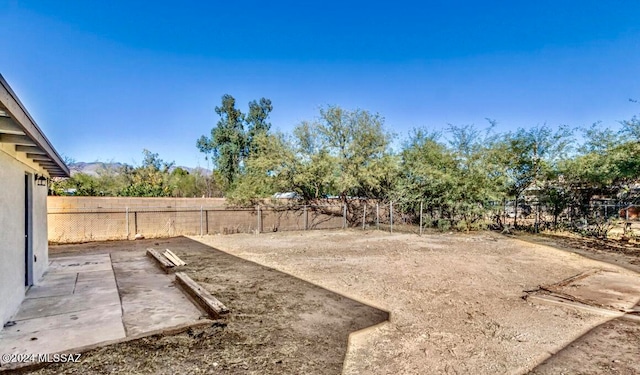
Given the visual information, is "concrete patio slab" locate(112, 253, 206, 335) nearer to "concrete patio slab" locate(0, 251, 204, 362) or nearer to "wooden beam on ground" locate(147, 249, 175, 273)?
"concrete patio slab" locate(0, 251, 204, 362)

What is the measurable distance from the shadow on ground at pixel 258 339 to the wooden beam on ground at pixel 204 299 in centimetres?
14

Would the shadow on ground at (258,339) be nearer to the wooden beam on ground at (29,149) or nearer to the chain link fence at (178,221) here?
the wooden beam on ground at (29,149)

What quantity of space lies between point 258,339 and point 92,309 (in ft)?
8.34

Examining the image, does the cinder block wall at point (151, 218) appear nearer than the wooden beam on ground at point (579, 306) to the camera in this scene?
No

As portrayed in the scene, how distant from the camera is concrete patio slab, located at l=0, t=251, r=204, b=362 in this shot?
128 inches

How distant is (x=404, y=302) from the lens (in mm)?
4688

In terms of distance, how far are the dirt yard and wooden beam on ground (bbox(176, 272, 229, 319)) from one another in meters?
0.20

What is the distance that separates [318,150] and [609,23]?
11945mm

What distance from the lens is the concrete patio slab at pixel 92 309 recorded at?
10.6 ft

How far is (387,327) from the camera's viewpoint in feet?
12.3

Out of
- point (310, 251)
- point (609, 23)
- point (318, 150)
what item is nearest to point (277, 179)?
point (318, 150)

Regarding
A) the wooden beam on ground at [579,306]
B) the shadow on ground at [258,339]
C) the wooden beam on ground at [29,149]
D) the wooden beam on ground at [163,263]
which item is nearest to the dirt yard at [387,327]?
the shadow on ground at [258,339]

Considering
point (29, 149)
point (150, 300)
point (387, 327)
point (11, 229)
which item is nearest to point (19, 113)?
point (11, 229)

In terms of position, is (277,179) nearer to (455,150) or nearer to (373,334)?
(455,150)
